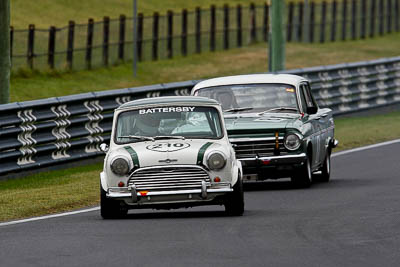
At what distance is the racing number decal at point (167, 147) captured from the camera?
540 inches

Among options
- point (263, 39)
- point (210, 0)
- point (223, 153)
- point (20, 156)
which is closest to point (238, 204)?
point (223, 153)

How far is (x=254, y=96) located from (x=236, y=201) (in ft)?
15.2

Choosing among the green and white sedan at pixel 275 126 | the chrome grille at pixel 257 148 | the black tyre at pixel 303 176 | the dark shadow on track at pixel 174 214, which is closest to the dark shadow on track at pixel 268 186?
the black tyre at pixel 303 176

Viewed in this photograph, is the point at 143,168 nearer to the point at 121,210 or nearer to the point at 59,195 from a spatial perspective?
the point at 121,210

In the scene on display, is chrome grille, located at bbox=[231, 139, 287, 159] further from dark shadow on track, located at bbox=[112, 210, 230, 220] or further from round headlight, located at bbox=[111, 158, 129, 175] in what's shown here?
round headlight, located at bbox=[111, 158, 129, 175]

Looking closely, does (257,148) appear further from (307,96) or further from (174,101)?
(174,101)

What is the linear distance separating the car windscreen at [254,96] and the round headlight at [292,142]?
3.46 ft

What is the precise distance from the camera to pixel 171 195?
13.5m

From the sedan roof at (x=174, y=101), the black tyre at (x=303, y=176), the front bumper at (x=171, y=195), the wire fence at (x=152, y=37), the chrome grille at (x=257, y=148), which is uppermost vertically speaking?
the sedan roof at (x=174, y=101)

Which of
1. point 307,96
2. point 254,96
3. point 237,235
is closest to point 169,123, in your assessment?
point 237,235

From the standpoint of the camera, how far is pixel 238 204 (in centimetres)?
1382

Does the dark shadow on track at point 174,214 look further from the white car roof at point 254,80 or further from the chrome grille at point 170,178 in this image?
the white car roof at point 254,80

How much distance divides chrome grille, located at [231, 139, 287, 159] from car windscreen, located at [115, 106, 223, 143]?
2.47 meters

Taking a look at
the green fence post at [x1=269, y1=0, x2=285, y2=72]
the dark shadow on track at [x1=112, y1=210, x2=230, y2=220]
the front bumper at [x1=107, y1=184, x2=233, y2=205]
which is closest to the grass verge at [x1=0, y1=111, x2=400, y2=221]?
the dark shadow on track at [x1=112, y1=210, x2=230, y2=220]
